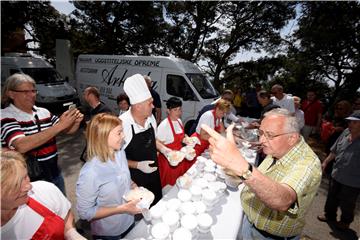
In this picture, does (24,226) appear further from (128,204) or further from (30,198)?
(128,204)

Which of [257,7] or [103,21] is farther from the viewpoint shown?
[103,21]

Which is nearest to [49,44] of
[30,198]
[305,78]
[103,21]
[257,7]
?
[103,21]

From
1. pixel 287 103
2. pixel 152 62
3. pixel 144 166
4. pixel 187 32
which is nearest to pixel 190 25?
pixel 187 32

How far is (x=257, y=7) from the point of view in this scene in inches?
541

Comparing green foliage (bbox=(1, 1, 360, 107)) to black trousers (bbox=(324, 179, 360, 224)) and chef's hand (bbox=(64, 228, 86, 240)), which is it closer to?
black trousers (bbox=(324, 179, 360, 224))

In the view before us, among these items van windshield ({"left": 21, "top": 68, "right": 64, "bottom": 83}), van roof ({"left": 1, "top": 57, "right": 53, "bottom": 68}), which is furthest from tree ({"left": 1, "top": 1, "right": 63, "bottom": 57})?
van windshield ({"left": 21, "top": 68, "right": 64, "bottom": 83})

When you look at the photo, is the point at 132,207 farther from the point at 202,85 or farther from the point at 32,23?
the point at 32,23

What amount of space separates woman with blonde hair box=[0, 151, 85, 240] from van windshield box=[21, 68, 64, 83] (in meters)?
9.50

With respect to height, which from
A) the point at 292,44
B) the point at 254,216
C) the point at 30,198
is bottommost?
the point at 254,216

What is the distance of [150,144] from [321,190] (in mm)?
4065

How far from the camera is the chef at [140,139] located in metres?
2.48

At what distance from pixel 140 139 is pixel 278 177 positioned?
4.80 ft

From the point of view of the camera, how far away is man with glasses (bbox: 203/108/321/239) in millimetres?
1298

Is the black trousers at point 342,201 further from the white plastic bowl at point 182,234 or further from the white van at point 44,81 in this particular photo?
the white van at point 44,81
